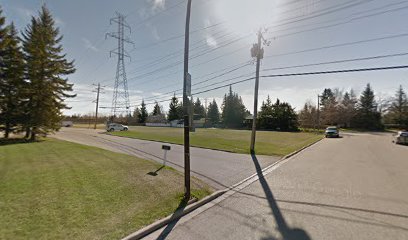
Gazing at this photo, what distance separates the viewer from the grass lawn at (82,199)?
3658mm

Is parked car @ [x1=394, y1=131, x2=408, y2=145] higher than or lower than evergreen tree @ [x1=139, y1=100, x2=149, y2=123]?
lower

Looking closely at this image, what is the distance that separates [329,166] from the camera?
32.4ft

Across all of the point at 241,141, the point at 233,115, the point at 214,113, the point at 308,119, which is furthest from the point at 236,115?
the point at 241,141

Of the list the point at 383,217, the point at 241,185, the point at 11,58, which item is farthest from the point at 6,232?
the point at 11,58

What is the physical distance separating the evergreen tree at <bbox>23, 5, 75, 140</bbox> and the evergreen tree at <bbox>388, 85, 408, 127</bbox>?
75363 mm

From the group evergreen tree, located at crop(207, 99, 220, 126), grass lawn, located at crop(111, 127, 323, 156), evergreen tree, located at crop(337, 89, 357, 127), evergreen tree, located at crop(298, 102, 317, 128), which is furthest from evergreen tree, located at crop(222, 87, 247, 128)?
grass lawn, located at crop(111, 127, 323, 156)

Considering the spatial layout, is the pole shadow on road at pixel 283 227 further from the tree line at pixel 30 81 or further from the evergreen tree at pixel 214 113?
the evergreen tree at pixel 214 113

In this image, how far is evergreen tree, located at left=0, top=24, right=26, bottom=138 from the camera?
17484 mm

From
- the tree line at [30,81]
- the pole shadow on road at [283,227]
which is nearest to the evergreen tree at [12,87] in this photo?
the tree line at [30,81]

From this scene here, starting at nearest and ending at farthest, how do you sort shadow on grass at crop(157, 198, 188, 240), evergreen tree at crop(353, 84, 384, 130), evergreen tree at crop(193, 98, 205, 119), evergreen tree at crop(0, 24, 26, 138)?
shadow on grass at crop(157, 198, 188, 240), evergreen tree at crop(0, 24, 26, 138), evergreen tree at crop(353, 84, 384, 130), evergreen tree at crop(193, 98, 205, 119)

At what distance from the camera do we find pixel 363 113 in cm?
5656

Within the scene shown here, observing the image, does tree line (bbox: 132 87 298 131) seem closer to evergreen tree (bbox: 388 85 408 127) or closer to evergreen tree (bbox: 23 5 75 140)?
evergreen tree (bbox: 23 5 75 140)

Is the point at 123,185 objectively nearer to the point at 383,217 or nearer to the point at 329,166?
the point at 383,217

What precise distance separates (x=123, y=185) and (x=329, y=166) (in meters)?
9.34
